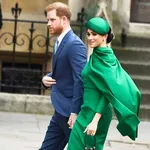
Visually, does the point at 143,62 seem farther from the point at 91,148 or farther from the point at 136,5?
the point at 91,148

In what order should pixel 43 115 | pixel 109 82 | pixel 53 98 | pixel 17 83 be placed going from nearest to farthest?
pixel 109 82
pixel 53 98
pixel 43 115
pixel 17 83

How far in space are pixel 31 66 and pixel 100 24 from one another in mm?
6327

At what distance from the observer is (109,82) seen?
4863mm

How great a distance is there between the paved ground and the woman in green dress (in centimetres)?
251

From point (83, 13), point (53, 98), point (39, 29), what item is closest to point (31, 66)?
point (39, 29)

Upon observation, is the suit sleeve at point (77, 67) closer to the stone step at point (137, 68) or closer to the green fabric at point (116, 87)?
the green fabric at point (116, 87)

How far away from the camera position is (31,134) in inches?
325

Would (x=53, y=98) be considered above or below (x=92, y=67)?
below

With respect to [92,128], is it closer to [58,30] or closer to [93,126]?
[93,126]

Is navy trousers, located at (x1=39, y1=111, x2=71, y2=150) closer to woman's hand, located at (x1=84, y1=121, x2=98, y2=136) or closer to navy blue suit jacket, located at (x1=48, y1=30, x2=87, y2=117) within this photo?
navy blue suit jacket, located at (x1=48, y1=30, x2=87, y2=117)

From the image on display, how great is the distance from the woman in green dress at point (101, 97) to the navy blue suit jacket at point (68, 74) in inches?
6.6

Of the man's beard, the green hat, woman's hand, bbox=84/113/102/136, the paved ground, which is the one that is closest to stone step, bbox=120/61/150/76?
the paved ground

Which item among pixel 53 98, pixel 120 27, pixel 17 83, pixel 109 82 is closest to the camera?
pixel 109 82

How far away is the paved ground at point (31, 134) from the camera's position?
302 inches
